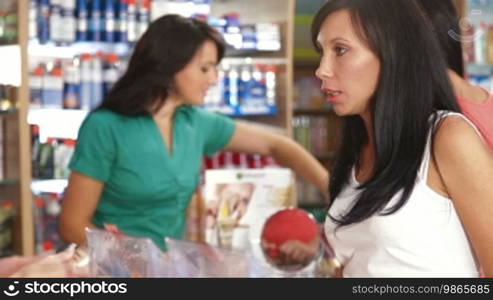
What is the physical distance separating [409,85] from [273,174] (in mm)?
1864

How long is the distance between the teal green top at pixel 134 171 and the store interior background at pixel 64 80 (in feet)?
1.90

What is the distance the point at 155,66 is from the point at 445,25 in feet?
3.68

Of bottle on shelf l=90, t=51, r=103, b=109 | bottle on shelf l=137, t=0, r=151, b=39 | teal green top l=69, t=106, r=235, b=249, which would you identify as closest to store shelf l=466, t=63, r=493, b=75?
bottle on shelf l=137, t=0, r=151, b=39

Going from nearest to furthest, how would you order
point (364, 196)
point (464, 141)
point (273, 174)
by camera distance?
point (464, 141)
point (364, 196)
point (273, 174)

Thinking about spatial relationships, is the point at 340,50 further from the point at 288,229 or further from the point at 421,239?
the point at 288,229

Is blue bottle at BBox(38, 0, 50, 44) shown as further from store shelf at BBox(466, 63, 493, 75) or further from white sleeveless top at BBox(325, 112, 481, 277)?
store shelf at BBox(466, 63, 493, 75)

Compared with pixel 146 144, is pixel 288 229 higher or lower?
lower

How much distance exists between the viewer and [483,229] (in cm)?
141

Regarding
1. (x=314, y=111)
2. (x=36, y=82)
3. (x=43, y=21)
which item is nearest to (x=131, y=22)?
(x=43, y=21)

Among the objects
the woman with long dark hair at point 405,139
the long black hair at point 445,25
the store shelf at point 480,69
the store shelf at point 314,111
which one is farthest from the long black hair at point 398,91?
the store shelf at point 314,111

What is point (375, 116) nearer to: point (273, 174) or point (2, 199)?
point (273, 174)

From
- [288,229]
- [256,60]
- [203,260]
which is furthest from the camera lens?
[256,60]

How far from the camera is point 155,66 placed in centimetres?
261

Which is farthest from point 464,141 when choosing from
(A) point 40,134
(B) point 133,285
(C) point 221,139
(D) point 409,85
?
(A) point 40,134
